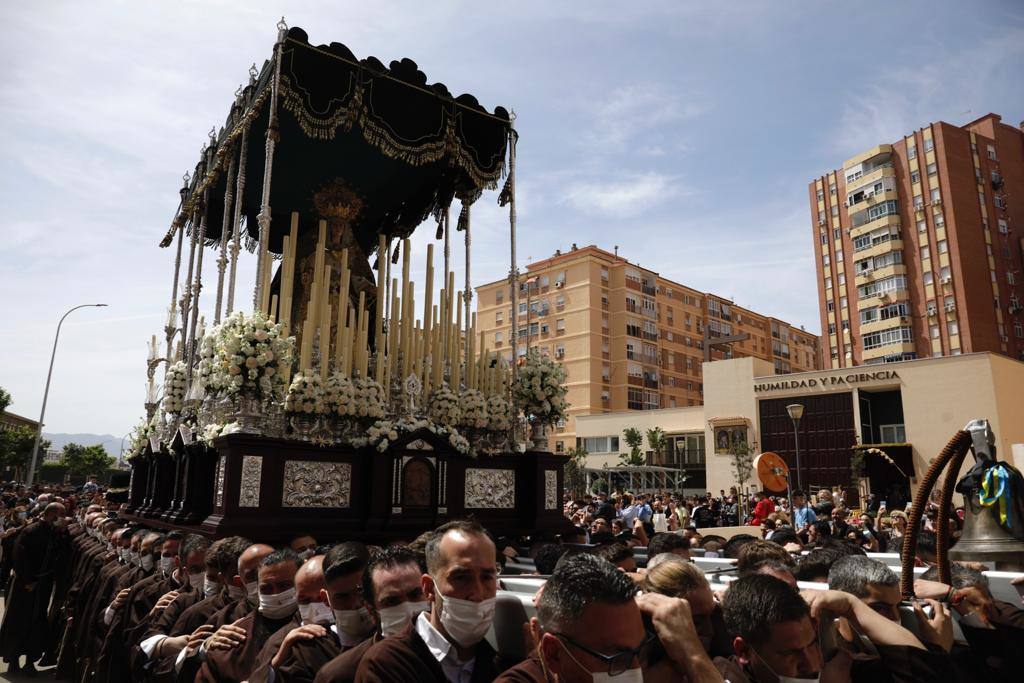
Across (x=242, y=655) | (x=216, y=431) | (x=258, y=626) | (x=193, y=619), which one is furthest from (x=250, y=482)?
(x=242, y=655)

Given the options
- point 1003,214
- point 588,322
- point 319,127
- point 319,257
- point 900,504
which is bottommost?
point 900,504

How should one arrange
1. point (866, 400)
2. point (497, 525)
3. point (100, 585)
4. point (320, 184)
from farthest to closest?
point (866, 400), point (320, 184), point (497, 525), point (100, 585)

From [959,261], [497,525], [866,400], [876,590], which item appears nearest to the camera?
[876,590]

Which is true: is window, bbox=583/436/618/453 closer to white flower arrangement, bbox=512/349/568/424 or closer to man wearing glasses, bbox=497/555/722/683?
white flower arrangement, bbox=512/349/568/424

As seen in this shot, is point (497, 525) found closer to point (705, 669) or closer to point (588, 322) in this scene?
point (705, 669)

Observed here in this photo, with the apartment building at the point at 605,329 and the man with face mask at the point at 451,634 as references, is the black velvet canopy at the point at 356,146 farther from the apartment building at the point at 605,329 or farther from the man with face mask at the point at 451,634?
the apartment building at the point at 605,329

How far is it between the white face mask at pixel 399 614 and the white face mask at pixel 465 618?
40 centimetres

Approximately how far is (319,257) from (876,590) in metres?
8.76

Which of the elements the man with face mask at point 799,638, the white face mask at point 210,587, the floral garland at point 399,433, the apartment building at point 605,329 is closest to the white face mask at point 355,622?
the man with face mask at point 799,638

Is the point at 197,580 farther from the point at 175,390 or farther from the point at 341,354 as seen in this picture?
the point at 175,390

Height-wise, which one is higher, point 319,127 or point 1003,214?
point 1003,214

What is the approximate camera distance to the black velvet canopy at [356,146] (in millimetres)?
10031

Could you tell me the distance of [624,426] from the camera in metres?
47.5

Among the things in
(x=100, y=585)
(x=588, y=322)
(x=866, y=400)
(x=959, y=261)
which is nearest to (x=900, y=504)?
(x=866, y=400)
